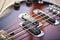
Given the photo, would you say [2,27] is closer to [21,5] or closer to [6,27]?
[6,27]

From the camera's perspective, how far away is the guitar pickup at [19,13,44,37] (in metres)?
0.78

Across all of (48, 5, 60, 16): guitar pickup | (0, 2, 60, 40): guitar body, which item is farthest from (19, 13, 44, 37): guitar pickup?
(48, 5, 60, 16): guitar pickup

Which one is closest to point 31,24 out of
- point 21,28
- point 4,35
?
point 21,28

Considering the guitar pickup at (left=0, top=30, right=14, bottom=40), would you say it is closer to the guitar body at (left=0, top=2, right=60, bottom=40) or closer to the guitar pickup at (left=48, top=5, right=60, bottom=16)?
the guitar body at (left=0, top=2, right=60, bottom=40)

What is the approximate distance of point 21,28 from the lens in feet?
2.69

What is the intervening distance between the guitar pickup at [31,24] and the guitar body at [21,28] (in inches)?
0.7

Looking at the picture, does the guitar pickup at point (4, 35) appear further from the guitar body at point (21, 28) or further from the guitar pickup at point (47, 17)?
the guitar pickup at point (47, 17)

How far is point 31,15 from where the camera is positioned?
93 cm

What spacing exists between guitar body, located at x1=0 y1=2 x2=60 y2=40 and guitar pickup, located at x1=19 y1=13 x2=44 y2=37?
0.02 metres

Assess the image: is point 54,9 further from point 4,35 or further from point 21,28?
point 4,35

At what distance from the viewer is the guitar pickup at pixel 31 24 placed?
0.78 metres

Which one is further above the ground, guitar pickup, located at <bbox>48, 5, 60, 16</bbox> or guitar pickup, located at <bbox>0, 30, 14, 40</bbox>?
guitar pickup, located at <bbox>48, 5, 60, 16</bbox>

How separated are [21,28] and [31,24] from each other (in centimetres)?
6

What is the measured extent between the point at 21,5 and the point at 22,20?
17cm
